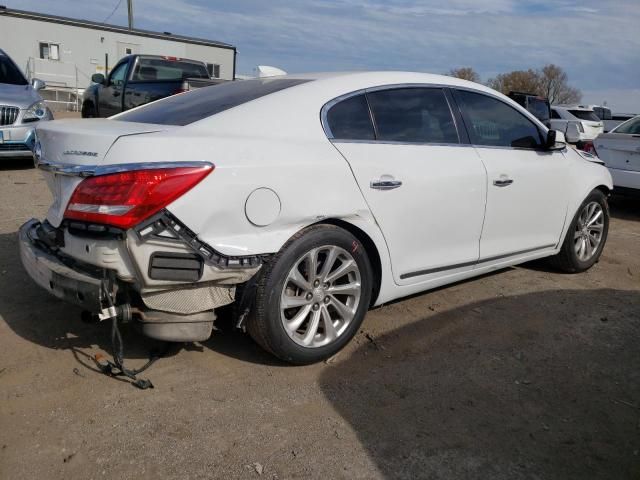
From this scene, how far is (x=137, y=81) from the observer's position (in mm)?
10414

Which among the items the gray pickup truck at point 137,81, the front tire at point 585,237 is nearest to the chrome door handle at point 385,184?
the front tire at point 585,237

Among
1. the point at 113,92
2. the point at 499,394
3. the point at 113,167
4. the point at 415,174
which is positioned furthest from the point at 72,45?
the point at 499,394

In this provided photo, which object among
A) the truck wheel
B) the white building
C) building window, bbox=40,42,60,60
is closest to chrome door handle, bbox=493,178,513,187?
the truck wheel

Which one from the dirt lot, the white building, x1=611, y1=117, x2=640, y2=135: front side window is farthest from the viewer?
the white building

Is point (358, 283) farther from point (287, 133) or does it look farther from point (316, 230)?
point (287, 133)

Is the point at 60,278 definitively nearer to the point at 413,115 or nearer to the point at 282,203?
the point at 282,203

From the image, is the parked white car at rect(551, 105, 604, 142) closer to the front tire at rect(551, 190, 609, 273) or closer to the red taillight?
the front tire at rect(551, 190, 609, 273)

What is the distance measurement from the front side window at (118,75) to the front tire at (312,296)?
900 centimetres

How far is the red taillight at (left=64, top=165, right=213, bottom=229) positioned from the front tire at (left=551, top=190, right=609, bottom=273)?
11.9 feet

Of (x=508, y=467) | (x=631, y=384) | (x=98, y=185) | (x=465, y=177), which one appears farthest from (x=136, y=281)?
(x=631, y=384)

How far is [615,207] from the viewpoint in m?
9.33

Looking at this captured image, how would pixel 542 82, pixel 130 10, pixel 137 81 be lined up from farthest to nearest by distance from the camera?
pixel 542 82
pixel 130 10
pixel 137 81

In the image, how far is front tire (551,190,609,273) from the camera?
518 cm

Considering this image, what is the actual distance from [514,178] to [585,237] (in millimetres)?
1469
